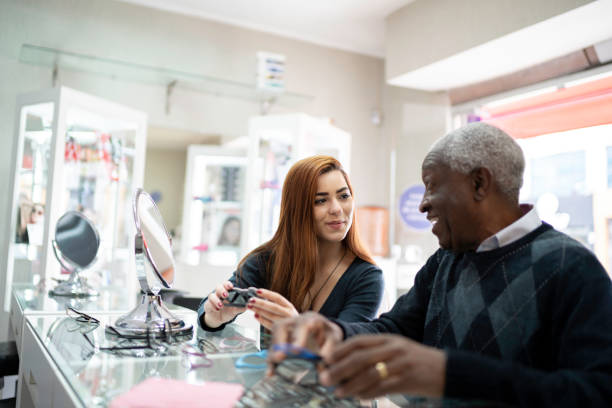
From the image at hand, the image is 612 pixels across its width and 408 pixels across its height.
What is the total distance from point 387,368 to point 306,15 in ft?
17.5

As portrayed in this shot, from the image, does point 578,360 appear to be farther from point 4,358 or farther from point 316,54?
point 316,54

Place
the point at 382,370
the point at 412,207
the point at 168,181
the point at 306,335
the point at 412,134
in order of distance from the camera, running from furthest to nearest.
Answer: the point at 168,181 < the point at 412,134 < the point at 412,207 < the point at 306,335 < the point at 382,370

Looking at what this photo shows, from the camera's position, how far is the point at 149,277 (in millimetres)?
1608

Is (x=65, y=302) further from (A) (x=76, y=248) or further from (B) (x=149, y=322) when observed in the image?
(B) (x=149, y=322)

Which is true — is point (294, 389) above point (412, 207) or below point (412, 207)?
below

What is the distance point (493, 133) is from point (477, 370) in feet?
1.93

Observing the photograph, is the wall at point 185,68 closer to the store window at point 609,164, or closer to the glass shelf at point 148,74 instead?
the glass shelf at point 148,74

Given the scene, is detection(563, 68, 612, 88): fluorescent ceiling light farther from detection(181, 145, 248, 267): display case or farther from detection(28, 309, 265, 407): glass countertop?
detection(28, 309, 265, 407): glass countertop

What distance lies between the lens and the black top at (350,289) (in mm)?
1773

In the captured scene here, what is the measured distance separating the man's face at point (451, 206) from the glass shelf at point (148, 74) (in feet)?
14.4

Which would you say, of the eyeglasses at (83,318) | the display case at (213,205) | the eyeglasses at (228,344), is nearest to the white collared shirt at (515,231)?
the eyeglasses at (228,344)

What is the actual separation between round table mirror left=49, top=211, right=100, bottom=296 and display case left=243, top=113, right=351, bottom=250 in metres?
1.91

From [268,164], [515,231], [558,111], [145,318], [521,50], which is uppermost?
[521,50]

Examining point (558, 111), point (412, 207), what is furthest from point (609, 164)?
point (412, 207)
